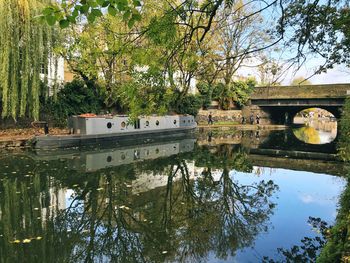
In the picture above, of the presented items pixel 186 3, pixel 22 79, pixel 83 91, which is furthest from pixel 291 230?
pixel 83 91

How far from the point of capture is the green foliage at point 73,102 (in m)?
21.4

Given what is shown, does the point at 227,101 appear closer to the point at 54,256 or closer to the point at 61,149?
the point at 61,149

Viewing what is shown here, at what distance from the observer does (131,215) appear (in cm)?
648

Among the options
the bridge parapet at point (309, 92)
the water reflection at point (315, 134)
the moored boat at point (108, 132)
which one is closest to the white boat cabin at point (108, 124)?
the moored boat at point (108, 132)

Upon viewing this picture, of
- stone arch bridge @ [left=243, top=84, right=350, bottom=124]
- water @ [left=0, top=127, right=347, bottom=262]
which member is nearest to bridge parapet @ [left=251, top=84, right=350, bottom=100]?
stone arch bridge @ [left=243, top=84, right=350, bottom=124]

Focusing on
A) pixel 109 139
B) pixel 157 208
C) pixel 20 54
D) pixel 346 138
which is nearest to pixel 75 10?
pixel 157 208

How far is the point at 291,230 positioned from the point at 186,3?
14.5 feet

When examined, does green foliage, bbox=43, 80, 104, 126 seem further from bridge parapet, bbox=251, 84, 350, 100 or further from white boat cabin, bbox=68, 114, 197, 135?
bridge parapet, bbox=251, 84, 350, 100

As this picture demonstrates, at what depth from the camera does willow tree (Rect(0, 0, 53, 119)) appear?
1598 cm

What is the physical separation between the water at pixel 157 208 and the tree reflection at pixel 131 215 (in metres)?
0.02

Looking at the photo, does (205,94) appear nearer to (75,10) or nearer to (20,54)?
(20,54)

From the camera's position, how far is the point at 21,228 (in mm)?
5750

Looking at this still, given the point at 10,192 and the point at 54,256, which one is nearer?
the point at 54,256

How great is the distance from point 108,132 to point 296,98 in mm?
21079
